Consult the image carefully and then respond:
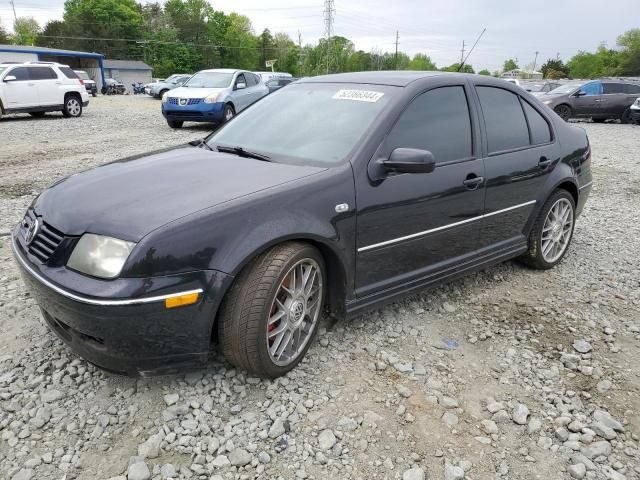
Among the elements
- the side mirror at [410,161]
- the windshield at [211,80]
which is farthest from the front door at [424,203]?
the windshield at [211,80]

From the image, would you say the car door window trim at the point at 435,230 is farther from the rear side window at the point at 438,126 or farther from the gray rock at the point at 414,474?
the gray rock at the point at 414,474

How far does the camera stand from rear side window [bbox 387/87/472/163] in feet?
10.2

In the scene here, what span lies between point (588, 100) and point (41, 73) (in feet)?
60.0

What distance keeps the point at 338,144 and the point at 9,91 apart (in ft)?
49.2

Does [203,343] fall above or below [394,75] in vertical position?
below

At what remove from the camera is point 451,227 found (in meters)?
3.39

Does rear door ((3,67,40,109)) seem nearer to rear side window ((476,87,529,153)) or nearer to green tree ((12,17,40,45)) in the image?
rear side window ((476,87,529,153))

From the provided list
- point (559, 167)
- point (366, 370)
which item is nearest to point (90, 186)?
point (366, 370)

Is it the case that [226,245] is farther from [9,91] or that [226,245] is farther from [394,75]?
[9,91]

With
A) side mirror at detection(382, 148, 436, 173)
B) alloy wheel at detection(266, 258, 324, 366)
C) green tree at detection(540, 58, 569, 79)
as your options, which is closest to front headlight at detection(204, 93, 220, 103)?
side mirror at detection(382, 148, 436, 173)

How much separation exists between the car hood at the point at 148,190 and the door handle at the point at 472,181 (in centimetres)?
112

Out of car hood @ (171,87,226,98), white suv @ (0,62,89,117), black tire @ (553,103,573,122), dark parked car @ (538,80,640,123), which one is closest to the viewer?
car hood @ (171,87,226,98)

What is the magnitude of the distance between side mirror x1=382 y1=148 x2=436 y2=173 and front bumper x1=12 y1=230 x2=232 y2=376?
115 centimetres

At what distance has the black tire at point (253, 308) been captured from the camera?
8.00 feet
